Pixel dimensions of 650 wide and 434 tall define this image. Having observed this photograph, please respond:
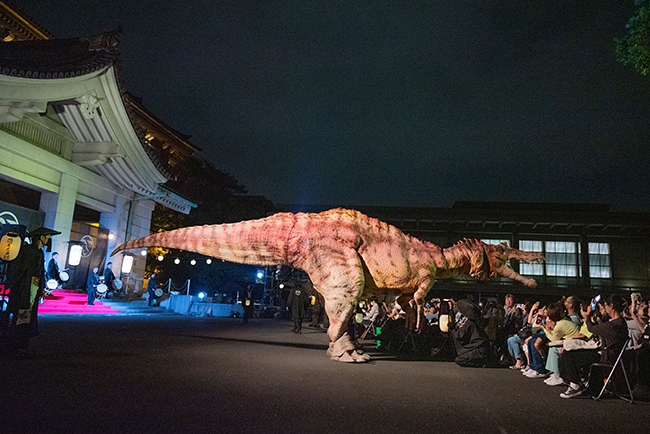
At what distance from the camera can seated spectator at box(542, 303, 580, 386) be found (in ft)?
19.7

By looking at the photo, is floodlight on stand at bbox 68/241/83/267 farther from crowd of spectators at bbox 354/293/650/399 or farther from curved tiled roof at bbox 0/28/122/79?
crowd of spectators at bbox 354/293/650/399

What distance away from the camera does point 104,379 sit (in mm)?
4598

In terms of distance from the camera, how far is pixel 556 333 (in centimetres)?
604

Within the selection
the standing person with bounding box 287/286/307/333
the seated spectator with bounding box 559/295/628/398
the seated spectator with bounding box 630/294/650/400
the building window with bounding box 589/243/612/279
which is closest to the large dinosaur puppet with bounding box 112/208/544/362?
the seated spectator with bounding box 559/295/628/398

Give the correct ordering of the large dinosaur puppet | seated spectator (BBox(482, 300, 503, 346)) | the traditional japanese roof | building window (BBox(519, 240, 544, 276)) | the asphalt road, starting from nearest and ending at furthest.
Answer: the asphalt road → the large dinosaur puppet → seated spectator (BBox(482, 300, 503, 346)) → the traditional japanese roof → building window (BBox(519, 240, 544, 276))

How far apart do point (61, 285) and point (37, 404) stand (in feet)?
45.2

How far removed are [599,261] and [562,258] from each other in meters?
1.80

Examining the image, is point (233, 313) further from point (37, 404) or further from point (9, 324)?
point (37, 404)

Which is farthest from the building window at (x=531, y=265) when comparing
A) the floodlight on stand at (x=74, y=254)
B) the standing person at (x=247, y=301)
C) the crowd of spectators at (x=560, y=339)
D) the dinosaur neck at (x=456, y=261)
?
the floodlight on stand at (x=74, y=254)

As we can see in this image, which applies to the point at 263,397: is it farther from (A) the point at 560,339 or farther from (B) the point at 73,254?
(B) the point at 73,254

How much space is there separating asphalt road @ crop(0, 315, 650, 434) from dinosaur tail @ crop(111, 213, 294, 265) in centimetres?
177

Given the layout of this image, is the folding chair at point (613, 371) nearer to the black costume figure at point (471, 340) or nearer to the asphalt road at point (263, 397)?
the asphalt road at point (263, 397)

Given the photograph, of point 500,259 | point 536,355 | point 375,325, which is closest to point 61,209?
point 375,325

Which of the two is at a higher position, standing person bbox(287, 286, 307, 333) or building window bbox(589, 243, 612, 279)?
building window bbox(589, 243, 612, 279)
